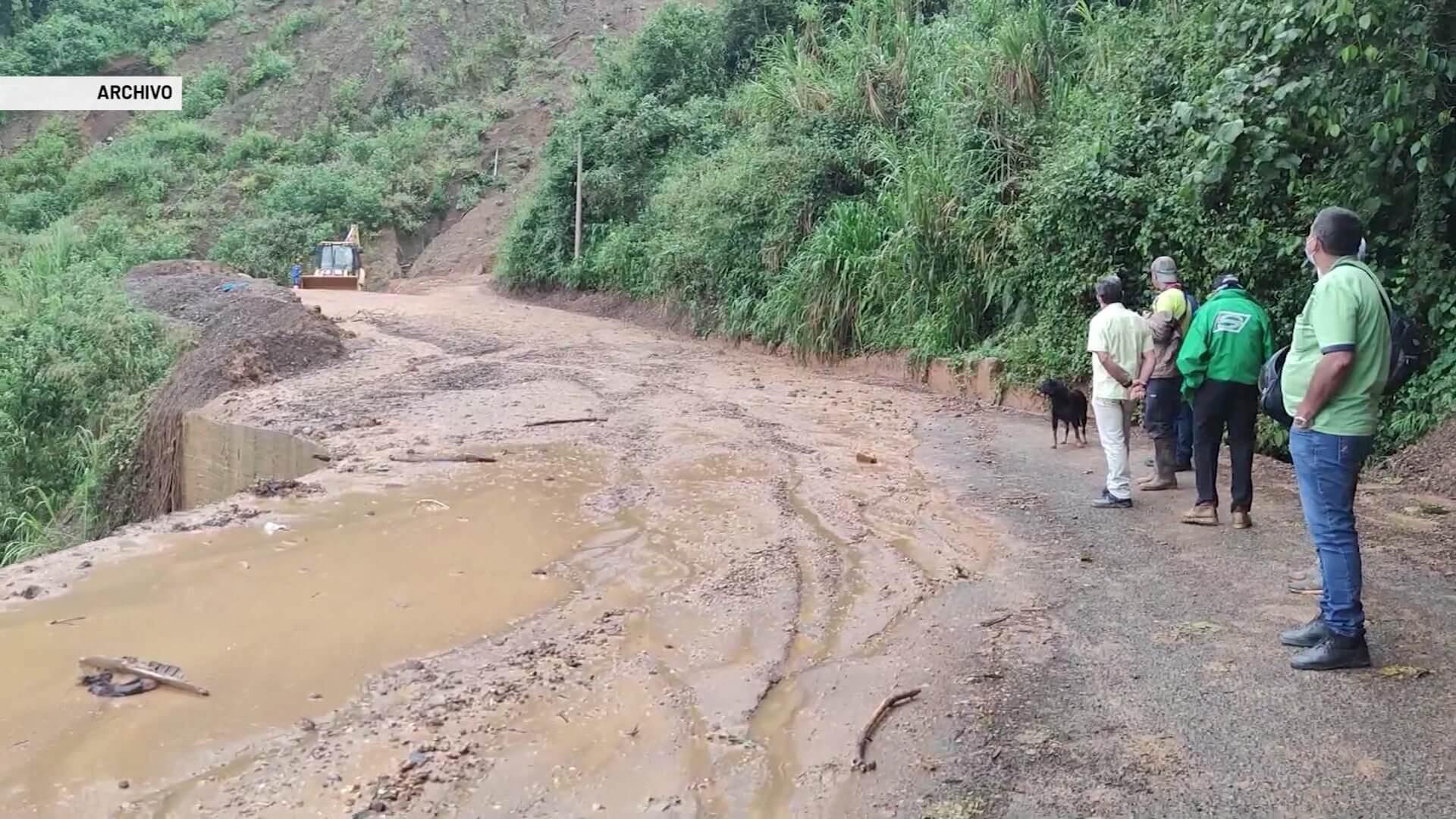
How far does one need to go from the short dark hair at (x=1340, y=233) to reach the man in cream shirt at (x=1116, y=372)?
265 centimetres

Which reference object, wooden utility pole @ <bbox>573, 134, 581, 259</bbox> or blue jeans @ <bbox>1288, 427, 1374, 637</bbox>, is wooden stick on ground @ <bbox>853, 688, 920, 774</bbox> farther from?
wooden utility pole @ <bbox>573, 134, 581, 259</bbox>

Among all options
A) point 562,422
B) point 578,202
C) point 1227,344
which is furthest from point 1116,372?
point 578,202

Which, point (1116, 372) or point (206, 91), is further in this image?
point (206, 91)

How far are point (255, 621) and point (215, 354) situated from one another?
9741 millimetres

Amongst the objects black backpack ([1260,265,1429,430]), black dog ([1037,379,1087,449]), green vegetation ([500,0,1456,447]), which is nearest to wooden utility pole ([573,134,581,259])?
green vegetation ([500,0,1456,447])

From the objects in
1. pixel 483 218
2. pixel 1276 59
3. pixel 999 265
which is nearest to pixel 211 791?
pixel 1276 59

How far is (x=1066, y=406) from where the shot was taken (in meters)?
8.95

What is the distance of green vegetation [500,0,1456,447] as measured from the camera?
728 centimetres

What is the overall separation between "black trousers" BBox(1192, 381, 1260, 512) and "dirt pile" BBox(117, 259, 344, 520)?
1035 centimetres

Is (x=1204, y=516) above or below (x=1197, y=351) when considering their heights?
below

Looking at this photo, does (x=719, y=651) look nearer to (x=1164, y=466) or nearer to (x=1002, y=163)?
(x=1164, y=466)

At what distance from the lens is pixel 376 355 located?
50.4 ft

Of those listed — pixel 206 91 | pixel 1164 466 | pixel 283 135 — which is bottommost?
pixel 1164 466

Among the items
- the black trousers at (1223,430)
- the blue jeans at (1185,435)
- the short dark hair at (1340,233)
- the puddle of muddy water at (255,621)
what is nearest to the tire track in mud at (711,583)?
the puddle of muddy water at (255,621)
